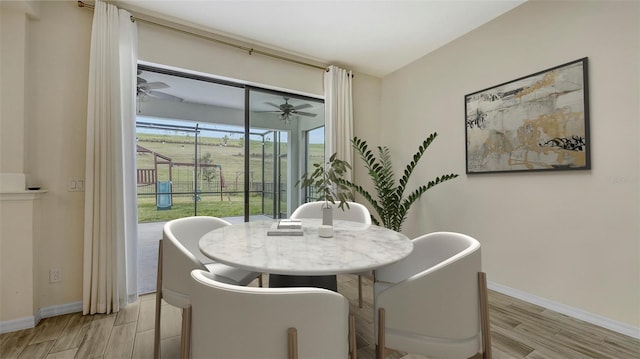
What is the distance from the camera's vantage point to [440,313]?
108 cm

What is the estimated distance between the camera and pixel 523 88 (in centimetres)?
242

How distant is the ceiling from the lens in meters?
2.42

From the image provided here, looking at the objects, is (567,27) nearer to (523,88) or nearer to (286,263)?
(523,88)

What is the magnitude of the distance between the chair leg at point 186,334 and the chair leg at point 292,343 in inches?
12.1

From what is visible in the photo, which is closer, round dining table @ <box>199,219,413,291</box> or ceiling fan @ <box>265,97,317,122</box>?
round dining table @ <box>199,219,413,291</box>

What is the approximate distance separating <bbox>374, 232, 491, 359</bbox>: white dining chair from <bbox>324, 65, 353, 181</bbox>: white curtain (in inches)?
99.5

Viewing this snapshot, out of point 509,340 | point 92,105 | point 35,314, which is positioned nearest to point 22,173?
point 92,105

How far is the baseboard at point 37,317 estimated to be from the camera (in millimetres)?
A: 1950

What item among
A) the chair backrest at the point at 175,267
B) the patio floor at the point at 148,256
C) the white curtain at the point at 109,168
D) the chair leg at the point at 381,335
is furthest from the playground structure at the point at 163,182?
the chair leg at the point at 381,335

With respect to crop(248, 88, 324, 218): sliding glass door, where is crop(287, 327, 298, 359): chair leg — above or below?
below

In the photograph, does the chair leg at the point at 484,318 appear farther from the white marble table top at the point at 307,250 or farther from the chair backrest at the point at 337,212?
the chair backrest at the point at 337,212

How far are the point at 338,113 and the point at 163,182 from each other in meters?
4.39

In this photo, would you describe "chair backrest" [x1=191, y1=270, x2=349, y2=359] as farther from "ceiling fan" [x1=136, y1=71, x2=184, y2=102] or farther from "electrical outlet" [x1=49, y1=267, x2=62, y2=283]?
"ceiling fan" [x1=136, y1=71, x2=184, y2=102]

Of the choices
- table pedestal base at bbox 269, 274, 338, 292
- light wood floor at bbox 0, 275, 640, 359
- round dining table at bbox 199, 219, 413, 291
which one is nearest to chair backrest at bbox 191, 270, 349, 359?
round dining table at bbox 199, 219, 413, 291
